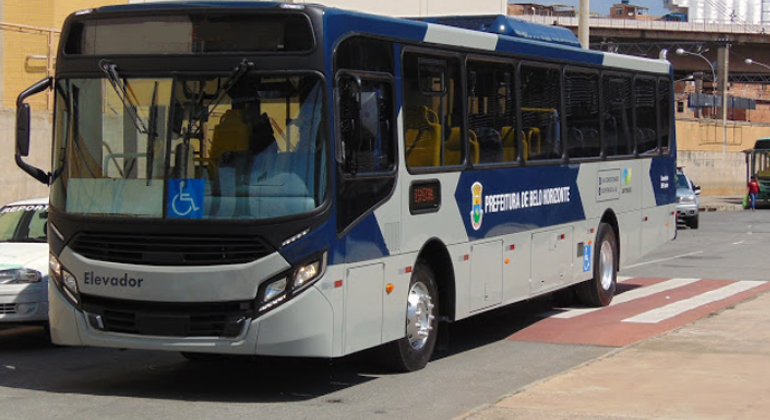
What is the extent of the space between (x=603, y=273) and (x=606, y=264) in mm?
150

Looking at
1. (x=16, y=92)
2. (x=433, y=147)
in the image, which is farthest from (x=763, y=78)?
(x=433, y=147)

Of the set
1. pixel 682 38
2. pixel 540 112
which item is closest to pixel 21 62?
pixel 540 112

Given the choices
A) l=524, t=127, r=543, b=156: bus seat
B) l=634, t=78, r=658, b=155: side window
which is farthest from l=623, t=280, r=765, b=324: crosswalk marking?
l=524, t=127, r=543, b=156: bus seat

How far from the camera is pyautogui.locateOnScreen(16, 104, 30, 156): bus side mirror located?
395 inches

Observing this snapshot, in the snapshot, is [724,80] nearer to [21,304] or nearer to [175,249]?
[21,304]

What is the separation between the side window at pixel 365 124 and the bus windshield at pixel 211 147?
0.32 m

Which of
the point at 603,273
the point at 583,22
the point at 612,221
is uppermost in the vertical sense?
the point at 583,22

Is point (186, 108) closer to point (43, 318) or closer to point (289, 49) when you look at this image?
point (289, 49)

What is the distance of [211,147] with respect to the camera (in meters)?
9.45

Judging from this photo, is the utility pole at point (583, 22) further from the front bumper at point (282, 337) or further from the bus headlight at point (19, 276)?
the front bumper at point (282, 337)

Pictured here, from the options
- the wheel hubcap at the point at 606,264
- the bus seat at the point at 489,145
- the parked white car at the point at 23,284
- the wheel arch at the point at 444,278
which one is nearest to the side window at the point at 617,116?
the wheel hubcap at the point at 606,264

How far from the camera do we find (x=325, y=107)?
943 cm

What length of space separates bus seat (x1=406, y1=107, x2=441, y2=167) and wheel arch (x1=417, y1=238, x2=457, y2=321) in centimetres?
85

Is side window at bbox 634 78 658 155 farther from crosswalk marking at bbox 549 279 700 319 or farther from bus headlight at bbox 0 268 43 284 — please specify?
bus headlight at bbox 0 268 43 284
